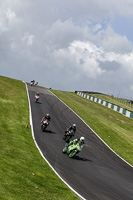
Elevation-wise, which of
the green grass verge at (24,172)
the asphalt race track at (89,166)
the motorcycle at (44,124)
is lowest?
the asphalt race track at (89,166)

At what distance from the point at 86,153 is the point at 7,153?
791 cm

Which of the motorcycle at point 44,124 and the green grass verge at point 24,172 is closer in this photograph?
the green grass verge at point 24,172

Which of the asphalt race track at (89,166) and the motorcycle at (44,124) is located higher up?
the motorcycle at (44,124)

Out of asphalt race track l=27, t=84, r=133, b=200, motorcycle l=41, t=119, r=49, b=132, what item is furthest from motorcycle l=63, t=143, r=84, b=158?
motorcycle l=41, t=119, r=49, b=132

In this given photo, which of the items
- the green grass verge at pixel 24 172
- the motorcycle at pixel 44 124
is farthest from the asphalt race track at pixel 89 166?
the green grass verge at pixel 24 172

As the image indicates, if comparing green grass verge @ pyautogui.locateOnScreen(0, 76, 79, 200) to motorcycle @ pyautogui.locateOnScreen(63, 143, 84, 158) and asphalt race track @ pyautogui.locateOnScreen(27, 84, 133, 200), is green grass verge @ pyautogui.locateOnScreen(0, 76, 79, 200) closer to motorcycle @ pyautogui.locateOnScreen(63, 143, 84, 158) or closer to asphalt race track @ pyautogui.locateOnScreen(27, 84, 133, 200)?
asphalt race track @ pyautogui.locateOnScreen(27, 84, 133, 200)

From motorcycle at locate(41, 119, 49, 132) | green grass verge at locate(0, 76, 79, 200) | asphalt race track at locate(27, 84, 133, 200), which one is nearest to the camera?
green grass verge at locate(0, 76, 79, 200)

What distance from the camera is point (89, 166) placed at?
17.0m

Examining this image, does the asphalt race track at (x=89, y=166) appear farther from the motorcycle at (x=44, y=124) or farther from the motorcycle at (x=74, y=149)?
the motorcycle at (x=44, y=124)

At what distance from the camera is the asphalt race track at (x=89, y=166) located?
41.3ft

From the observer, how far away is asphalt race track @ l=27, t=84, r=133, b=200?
496 inches

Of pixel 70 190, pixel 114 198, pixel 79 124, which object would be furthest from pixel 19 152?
pixel 79 124

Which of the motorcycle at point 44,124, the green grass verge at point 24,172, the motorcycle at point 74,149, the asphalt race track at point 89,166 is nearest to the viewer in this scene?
the green grass verge at point 24,172

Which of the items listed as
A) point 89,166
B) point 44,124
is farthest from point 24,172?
point 44,124
